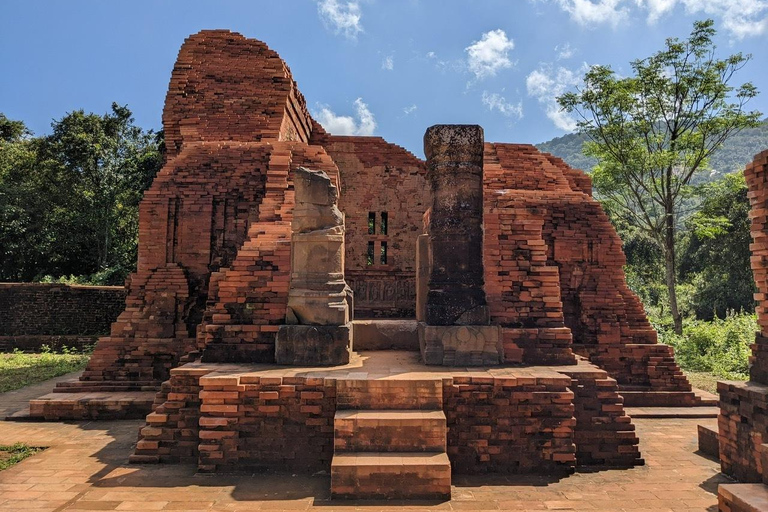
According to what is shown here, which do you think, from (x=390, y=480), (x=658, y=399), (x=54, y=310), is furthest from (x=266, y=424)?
Result: (x=54, y=310)

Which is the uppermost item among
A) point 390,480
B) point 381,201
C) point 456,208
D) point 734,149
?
point 734,149

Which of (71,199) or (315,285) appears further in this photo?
(71,199)

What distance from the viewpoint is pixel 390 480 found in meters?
4.09

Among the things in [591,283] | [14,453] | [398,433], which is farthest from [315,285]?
[591,283]

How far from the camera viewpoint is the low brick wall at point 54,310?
56.1ft

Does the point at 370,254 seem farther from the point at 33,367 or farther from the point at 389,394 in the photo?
the point at 33,367

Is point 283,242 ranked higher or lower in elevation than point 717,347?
higher

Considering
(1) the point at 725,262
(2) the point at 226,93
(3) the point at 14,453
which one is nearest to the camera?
(3) the point at 14,453

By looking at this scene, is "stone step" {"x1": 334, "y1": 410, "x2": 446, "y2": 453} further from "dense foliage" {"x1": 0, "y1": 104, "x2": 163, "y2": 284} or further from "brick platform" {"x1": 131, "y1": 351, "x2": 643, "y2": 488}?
"dense foliage" {"x1": 0, "y1": 104, "x2": 163, "y2": 284}

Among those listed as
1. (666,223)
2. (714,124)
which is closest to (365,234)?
(666,223)

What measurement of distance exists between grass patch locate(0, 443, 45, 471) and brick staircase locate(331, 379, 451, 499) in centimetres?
347

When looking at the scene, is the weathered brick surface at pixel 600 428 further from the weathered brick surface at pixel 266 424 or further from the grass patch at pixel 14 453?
the grass patch at pixel 14 453

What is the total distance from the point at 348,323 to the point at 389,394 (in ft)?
5.01

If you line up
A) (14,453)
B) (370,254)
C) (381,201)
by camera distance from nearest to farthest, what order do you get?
(14,453) < (381,201) < (370,254)
